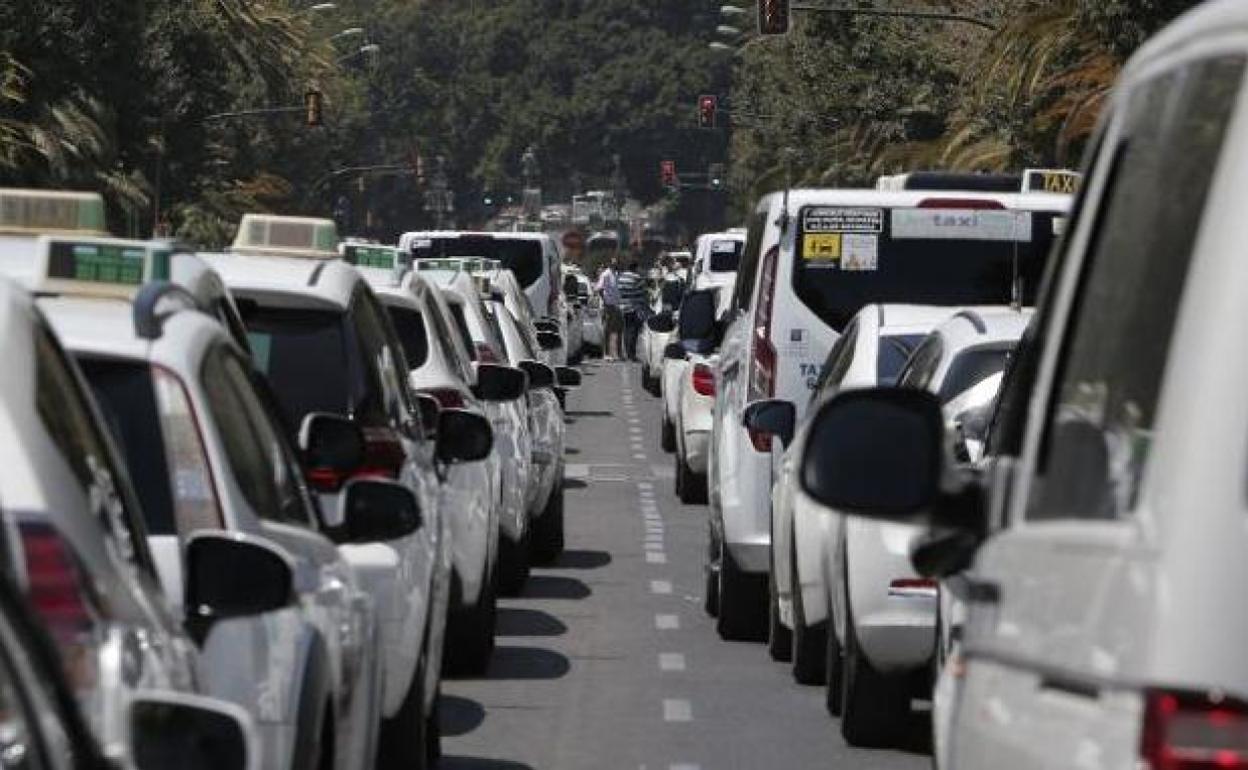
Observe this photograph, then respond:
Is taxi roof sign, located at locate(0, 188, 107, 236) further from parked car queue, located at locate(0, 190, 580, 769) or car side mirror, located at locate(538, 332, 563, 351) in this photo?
car side mirror, located at locate(538, 332, 563, 351)

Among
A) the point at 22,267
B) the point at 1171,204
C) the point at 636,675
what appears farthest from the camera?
the point at 636,675

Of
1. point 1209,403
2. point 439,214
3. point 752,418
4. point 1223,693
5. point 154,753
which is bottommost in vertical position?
point 439,214

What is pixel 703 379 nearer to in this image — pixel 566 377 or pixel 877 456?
pixel 566 377

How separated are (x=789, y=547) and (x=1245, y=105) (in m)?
10.8

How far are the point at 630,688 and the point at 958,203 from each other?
293 cm

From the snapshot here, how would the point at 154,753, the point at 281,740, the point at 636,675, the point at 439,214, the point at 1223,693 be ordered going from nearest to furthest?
1. the point at 1223,693
2. the point at 154,753
3. the point at 281,740
4. the point at 636,675
5. the point at 439,214

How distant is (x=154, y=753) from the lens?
16.1ft

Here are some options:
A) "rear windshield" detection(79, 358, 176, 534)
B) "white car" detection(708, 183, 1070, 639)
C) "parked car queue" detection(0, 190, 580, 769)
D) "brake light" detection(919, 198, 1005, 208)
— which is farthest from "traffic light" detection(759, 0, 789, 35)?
"rear windshield" detection(79, 358, 176, 534)

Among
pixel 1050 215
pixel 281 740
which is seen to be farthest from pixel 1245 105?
pixel 1050 215

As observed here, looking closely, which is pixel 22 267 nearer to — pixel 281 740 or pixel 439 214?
pixel 281 740

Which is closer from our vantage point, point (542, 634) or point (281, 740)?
point (281, 740)

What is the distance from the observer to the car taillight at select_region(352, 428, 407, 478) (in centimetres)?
1148

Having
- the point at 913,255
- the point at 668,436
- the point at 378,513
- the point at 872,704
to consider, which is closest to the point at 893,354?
the point at 872,704

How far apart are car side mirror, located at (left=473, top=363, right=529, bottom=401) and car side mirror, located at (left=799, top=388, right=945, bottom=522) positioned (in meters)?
11.2
